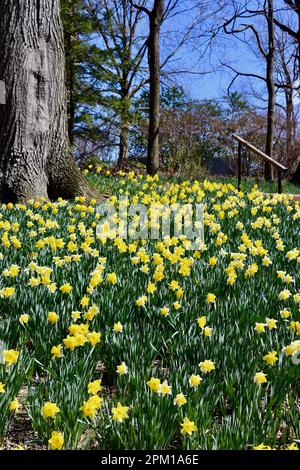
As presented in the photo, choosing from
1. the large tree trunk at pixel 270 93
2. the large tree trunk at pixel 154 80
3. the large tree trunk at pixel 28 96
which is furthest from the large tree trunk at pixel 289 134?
the large tree trunk at pixel 28 96

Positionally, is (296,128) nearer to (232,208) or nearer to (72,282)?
(232,208)

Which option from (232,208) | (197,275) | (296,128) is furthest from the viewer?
(296,128)

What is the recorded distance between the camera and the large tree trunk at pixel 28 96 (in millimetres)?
5625

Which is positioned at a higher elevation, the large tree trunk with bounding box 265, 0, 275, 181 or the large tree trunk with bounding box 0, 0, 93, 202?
the large tree trunk with bounding box 265, 0, 275, 181

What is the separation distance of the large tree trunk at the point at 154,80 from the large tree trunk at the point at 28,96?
4.51 metres

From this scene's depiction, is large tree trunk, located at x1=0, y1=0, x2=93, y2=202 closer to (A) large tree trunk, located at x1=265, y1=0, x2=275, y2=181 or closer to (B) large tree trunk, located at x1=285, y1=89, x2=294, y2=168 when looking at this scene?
(A) large tree trunk, located at x1=265, y1=0, x2=275, y2=181

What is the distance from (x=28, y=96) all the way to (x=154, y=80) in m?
5.03

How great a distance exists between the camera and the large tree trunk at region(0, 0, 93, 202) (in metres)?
5.62

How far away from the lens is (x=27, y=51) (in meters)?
5.65

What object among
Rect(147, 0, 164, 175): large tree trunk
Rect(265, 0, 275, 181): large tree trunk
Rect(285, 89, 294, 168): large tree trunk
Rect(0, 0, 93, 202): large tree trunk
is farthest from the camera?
Rect(285, 89, 294, 168): large tree trunk

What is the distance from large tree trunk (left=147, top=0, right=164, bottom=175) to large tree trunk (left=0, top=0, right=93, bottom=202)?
14.8ft

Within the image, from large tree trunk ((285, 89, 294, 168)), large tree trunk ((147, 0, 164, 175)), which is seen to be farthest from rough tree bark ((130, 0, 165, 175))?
large tree trunk ((285, 89, 294, 168))

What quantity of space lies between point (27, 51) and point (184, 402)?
17.0 ft
